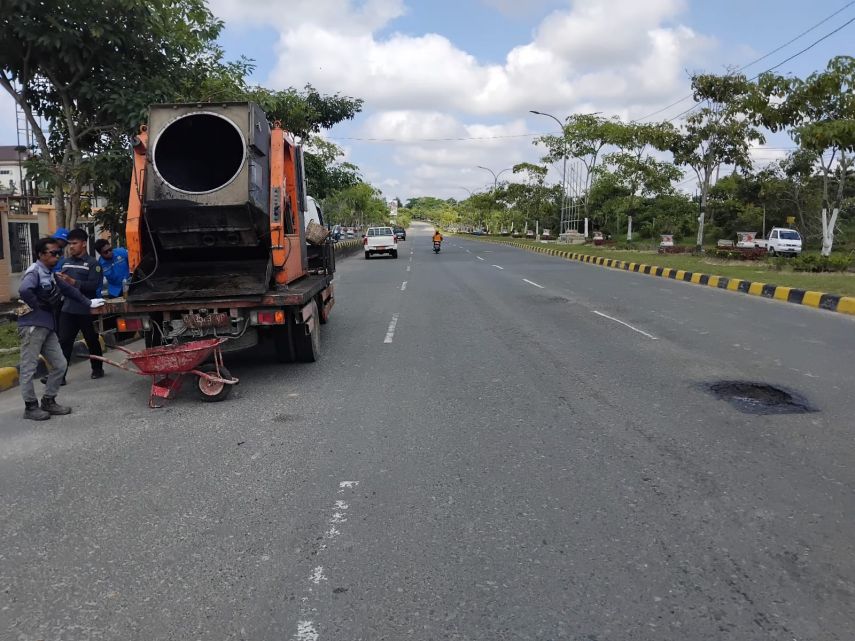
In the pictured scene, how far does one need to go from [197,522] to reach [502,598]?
1801 mm

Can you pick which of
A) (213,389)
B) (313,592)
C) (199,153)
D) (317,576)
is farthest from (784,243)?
(313,592)

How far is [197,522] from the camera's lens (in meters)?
3.81

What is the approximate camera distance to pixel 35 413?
5.93m

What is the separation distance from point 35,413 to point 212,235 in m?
2.49

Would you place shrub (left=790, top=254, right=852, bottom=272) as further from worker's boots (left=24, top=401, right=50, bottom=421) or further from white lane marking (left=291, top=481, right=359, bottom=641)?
worker's boots (left=24, top=401, right=50, bottom=421)

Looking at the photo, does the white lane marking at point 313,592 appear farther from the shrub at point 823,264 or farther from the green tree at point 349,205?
the green tree at point 349,205

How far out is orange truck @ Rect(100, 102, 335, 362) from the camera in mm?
6793

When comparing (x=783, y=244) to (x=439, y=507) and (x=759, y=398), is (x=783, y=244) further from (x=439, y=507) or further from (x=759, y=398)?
(x=439, y=507)

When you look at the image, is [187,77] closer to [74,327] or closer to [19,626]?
[74,327]

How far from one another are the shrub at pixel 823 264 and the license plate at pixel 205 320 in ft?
57.6

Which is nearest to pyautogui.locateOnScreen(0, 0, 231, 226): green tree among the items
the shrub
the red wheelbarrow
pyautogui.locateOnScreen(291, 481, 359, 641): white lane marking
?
the red wheelbarrow

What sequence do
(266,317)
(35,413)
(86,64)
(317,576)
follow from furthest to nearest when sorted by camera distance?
(86,64)
(266,317)
(35,413)
(317,576)

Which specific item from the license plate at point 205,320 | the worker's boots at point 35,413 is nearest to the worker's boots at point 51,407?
the worker's boots at point 35,413

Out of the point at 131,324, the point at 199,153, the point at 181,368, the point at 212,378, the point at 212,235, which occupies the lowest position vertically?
the point at 212,378
